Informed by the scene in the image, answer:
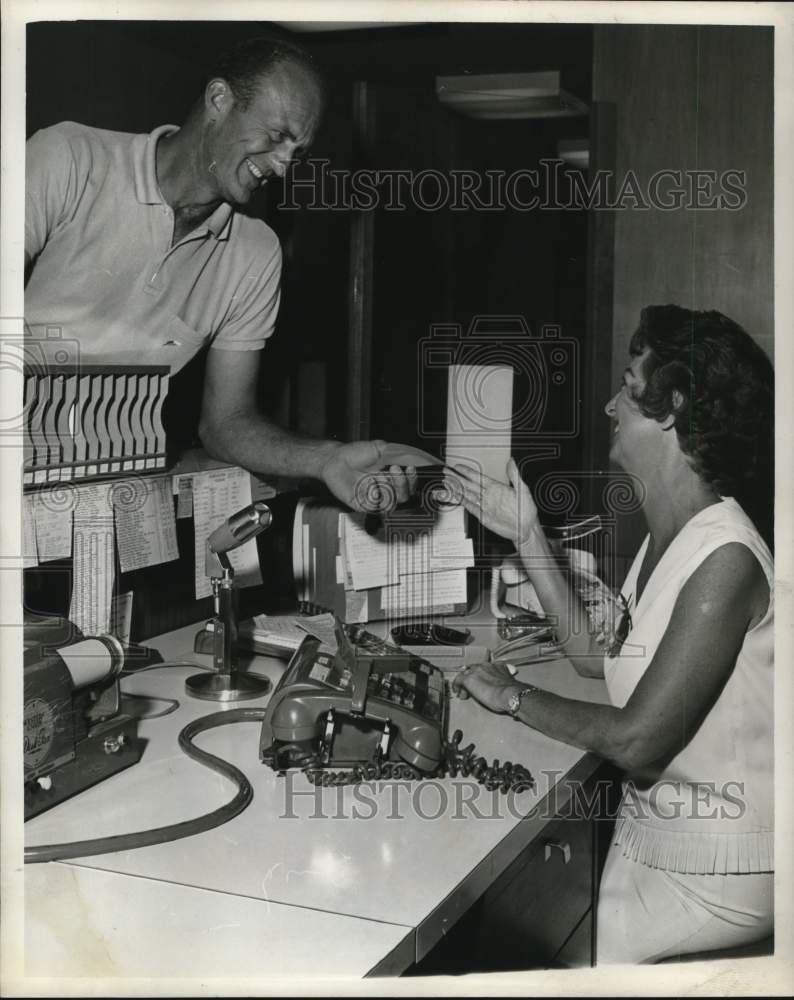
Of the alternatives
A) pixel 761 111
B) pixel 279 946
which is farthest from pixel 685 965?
pixel 761 111

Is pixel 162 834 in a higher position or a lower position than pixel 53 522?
lower

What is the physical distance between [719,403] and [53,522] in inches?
46.0

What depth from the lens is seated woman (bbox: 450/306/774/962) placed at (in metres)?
1.53

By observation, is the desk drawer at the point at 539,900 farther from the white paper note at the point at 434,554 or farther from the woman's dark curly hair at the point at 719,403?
the white paper note at the point at 434,554

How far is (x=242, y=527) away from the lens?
1662mm

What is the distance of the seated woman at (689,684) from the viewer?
1.53m

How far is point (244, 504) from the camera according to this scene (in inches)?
78.8

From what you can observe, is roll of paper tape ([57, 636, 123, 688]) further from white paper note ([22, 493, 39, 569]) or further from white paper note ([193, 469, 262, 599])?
white paper note ([193, 469, 262, 599])

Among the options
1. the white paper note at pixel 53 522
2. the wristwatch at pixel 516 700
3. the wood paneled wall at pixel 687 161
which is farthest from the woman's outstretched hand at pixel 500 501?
the white paper note at pixel 53 522

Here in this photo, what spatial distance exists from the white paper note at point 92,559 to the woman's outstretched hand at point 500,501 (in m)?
0.78

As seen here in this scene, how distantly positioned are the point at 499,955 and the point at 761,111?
63.5 inches

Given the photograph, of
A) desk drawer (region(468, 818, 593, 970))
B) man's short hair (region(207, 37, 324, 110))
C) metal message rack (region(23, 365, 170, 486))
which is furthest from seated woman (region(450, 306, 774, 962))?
man's short hair (region(207, 37, 324, 110))

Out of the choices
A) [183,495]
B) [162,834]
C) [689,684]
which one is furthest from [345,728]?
[183,495]

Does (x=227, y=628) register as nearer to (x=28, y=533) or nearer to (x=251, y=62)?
(x=28, y=533)
